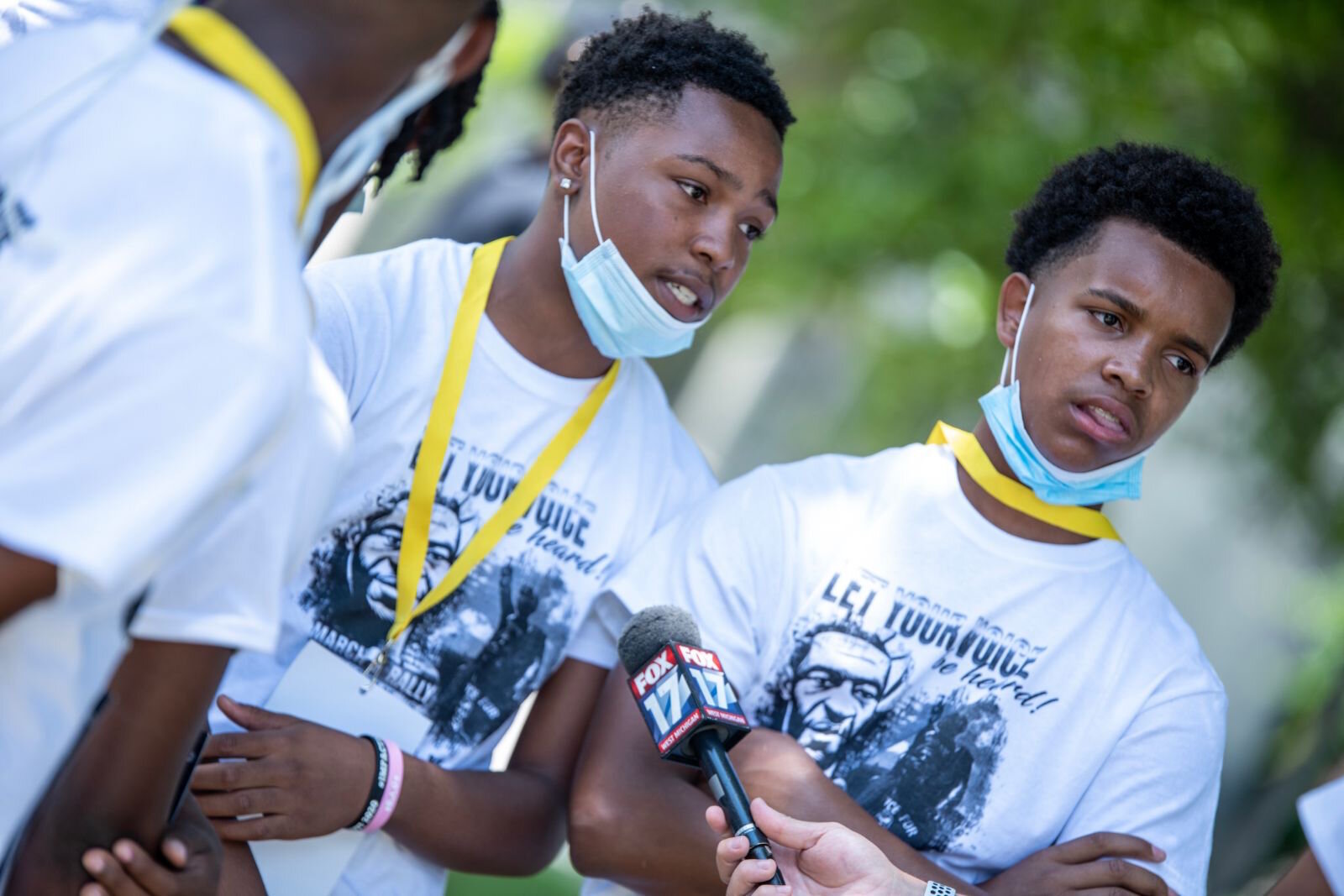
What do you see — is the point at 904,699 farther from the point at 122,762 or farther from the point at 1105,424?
the point at 122,762

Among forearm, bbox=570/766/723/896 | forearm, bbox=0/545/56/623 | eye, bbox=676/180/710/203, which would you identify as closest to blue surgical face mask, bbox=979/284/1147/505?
eye, bbox=676/180/710/203

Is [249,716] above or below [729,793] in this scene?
below

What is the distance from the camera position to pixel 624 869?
9.95 ft

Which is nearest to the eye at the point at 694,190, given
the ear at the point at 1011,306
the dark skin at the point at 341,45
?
the ear at the point at 1011,306

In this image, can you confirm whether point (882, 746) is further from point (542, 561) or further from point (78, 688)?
point (78, 688)

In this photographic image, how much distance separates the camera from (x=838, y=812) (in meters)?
2.95

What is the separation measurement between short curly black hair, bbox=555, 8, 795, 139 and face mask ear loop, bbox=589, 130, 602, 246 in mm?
73

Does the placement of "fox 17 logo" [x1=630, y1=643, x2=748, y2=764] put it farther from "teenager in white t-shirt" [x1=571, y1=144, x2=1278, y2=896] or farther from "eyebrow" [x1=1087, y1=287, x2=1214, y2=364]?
"eyebrow" [x1=1087, y1=287, x2=1214, y2=364]

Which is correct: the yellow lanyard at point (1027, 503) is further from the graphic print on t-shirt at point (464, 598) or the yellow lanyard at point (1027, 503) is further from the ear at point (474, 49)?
the ear at point (474, 49)

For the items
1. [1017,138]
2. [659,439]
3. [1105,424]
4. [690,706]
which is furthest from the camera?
[1017,138]

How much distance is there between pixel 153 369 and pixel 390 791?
1664 mm

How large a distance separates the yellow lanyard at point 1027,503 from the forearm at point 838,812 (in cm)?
83

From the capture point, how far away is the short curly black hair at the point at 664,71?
→ 11.3ft

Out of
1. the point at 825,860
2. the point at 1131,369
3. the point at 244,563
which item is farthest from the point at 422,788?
the point at 1131,369
